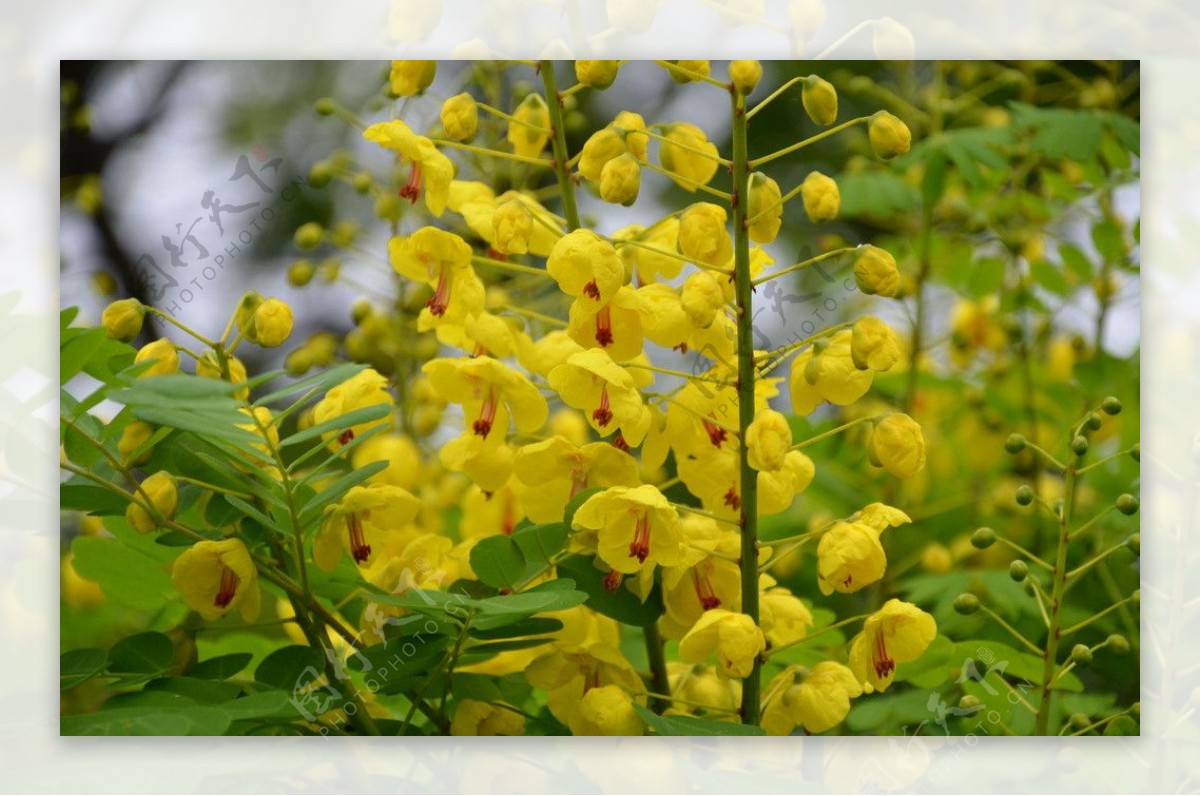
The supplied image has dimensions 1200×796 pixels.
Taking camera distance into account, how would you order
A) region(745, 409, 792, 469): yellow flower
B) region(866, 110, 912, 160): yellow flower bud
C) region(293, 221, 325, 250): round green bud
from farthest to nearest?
1. region(293, 221, 325, 250): round green bud
2. region(866, 110, 912, 160): yellow flower bud
3. region(745, 409, 792, 469): yellow flower

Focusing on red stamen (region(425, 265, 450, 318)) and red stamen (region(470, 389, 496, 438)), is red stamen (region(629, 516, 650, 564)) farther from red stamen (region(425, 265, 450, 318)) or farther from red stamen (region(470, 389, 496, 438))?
red stamen (region(425, 265, 450, 318))

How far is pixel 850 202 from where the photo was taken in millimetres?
1876

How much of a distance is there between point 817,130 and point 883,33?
14.4 inches

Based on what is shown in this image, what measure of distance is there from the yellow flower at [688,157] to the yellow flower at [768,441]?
0.28 meters

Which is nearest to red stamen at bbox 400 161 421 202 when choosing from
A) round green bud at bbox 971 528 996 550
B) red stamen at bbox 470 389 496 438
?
red stamen at bbox 470 389 496 438

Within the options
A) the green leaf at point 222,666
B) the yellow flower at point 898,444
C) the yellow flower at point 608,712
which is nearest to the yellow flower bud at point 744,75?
the yellow flower at point 898,444

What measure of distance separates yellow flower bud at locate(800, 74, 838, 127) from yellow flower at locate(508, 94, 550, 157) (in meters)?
0.26

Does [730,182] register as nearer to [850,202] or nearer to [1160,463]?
[850,202]

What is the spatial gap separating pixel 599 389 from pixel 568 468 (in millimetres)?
91

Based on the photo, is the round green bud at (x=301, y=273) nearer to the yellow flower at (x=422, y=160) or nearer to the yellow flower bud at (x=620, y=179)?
the yellow flower at (x=422, y=160)

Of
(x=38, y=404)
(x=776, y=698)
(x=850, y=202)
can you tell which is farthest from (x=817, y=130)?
(x=38, y=404)

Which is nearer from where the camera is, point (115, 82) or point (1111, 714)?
point (1111, 714)

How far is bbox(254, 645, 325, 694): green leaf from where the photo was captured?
4.40 ft

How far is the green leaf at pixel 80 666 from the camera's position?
4.39ft
